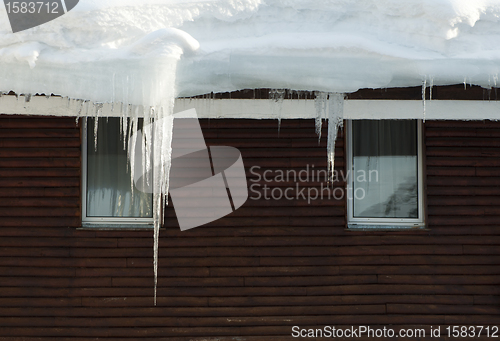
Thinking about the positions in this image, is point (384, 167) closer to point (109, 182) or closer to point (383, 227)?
point (383, 227)

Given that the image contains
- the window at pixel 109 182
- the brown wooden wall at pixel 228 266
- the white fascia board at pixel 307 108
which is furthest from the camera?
the window at pixel 109 182

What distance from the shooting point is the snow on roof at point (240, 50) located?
2365mm

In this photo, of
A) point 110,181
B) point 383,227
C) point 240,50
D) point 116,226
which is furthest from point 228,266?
point 240,50

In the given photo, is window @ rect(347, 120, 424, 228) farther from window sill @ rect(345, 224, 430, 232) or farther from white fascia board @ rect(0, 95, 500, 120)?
white fascia board @ rect(0, 95, 500, 120)

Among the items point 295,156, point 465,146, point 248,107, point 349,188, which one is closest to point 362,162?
point 349,188

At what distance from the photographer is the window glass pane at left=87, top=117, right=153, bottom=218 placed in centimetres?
388

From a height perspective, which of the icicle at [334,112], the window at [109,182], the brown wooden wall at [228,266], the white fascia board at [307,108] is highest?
the white fascia board at [307,108]

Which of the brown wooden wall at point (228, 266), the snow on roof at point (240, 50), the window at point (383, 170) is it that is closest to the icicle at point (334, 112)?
the snow on roof at point (240, 50)

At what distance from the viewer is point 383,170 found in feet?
12.8

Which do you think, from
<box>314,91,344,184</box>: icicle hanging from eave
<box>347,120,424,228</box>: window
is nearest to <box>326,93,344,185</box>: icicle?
<box>314,91,344,184</box>: icicle hanging from eave

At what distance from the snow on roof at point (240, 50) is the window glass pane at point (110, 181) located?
150cm

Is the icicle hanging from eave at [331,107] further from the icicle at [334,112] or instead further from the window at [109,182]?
the window at [109,182]

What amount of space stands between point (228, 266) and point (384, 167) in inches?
69.1

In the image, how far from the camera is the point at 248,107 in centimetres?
338
